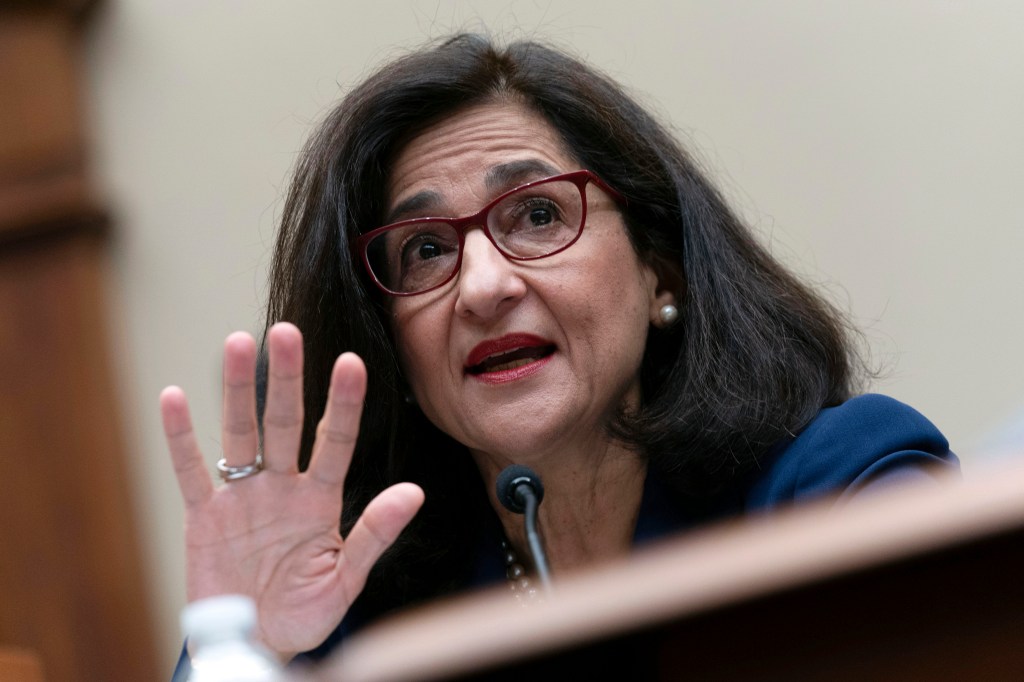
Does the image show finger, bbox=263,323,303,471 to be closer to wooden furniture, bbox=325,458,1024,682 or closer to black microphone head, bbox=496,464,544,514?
black microphone head, bbox=496,464,544,514

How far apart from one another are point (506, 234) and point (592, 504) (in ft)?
Answer: 1.42

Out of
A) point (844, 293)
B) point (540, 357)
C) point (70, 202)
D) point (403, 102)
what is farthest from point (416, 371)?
point (70, 202)

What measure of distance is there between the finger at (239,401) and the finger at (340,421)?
8 centimetres

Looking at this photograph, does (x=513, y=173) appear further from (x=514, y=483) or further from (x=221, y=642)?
(x=221, y=642)

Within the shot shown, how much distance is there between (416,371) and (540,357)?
223mm

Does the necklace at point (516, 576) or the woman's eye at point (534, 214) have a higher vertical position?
the woman's eye at point (534, 214)

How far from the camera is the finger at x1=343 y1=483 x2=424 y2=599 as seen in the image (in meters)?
1.40

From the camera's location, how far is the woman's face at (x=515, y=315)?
5.61ft

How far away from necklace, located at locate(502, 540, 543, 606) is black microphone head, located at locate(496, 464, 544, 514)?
1.22 feet

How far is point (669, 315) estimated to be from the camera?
6.17 ft

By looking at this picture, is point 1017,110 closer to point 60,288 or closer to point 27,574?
point 60,288

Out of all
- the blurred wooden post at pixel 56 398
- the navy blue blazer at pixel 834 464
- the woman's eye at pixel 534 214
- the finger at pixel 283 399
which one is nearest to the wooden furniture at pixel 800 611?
the finger at pixel 283 399

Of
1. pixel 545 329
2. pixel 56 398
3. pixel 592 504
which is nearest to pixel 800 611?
pixel 545 329

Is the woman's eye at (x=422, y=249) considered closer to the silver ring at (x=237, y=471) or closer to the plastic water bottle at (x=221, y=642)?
the silver ring at (x=237, y=471)
